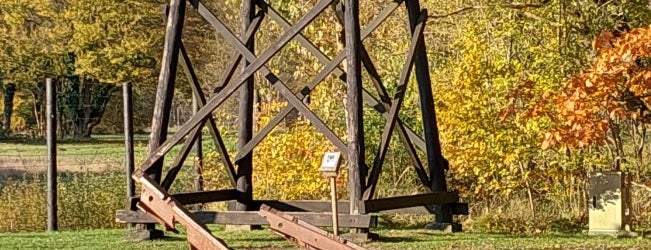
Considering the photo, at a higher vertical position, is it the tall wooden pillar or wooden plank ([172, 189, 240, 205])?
the tall wooden pillar

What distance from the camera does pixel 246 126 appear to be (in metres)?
16.2

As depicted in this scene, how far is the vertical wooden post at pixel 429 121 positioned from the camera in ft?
49.7

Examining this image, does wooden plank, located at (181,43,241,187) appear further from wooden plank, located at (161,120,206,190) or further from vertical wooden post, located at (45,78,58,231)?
vertical wooden post, located at (45,78,58,231)

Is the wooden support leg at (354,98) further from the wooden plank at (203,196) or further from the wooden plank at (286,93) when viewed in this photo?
the wooden plank at (203,196)

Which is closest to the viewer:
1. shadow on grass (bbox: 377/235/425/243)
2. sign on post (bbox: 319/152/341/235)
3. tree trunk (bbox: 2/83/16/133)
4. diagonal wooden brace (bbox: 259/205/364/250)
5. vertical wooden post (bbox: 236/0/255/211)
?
diagonal wooden brace (bbox: 259/205/364/250)

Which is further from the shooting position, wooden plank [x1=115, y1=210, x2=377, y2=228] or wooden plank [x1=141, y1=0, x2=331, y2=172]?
wooden plank [x1=141, y1=0, x2=331, y2=172]

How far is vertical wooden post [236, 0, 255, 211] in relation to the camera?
15.9m

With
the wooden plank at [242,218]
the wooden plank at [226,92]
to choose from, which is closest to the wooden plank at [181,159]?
the wooden plank at [226,92]

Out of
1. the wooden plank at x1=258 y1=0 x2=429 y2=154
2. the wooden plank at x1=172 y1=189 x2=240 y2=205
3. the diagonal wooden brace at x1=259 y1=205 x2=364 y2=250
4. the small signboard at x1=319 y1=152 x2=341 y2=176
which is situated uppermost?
the wooden plank at x1=258 y1=0 x2=429 y2=154

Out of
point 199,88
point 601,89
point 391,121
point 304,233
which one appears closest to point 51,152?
point 199,88

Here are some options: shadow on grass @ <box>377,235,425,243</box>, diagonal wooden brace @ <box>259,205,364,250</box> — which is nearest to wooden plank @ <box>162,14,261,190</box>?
shadow on grass @ <box>377,235,425,243</box>

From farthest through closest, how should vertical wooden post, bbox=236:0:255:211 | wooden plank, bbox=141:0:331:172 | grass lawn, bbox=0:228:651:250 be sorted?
1. vertical wooden post, bbox=236:0:255:211
2. wooden plank, bbox=141:0:331:172
3. grass lawn, bbox=0:228:651:250

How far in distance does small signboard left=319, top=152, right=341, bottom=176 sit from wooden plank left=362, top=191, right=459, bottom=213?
2.36 metres

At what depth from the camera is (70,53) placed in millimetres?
47500
